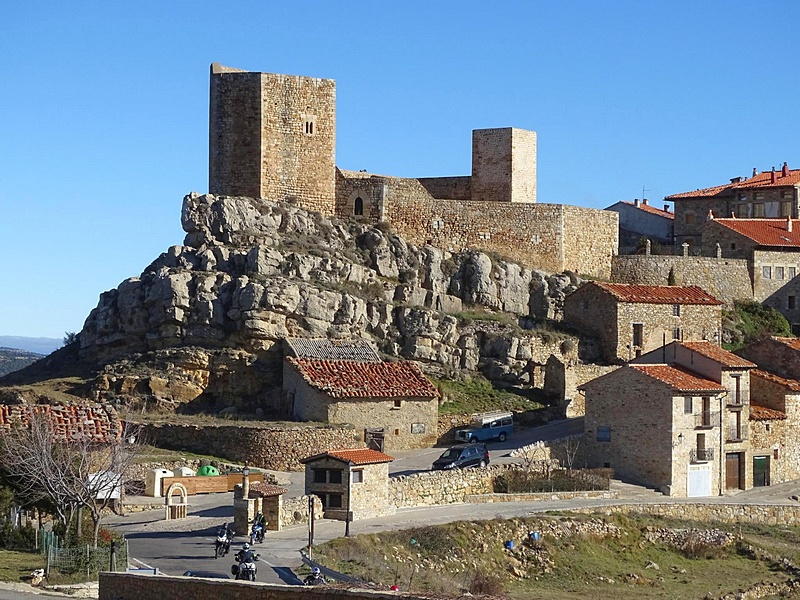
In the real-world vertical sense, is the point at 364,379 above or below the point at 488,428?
above

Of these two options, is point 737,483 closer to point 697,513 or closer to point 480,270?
point 697,513

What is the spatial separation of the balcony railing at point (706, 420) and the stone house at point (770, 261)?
19.1 metres

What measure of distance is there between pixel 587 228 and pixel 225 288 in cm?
1914

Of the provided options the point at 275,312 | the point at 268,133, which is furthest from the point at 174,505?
the point at 268,133

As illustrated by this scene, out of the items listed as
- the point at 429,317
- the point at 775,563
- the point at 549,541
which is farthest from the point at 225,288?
the point at 775,563

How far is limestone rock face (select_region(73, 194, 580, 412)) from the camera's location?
56.7 m

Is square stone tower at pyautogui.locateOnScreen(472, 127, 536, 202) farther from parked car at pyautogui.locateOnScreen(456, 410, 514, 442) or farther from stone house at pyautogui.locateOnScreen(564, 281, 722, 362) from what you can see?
parked car at pyautogui.locateOnScreen(456, 410, 514, 442)

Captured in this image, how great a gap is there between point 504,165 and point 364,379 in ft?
55.1

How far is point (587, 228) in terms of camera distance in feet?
230

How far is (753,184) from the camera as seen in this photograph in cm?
8462

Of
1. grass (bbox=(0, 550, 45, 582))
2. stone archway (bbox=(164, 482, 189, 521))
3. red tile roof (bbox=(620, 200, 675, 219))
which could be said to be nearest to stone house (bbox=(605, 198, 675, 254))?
red tile roof (bbox=(620, 200, 675, 219))

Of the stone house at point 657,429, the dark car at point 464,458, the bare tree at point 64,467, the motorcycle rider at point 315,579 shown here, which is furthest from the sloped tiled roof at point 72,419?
the stone house at point 657,429

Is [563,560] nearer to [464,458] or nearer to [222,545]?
[464,458]

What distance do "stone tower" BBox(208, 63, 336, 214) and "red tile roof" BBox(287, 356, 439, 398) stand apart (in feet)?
29.2
